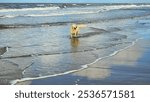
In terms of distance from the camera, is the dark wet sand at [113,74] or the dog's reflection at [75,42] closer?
the dark wet sand at [113,74]

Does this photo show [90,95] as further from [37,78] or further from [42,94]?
[37,78]

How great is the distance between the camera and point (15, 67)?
11414 mm

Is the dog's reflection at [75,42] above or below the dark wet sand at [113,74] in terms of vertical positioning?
below

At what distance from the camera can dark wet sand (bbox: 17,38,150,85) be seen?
9.55 metres

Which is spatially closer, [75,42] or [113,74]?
[113,74]

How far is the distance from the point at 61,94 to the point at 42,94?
33 centimetres

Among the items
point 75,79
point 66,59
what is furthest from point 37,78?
point 66,59

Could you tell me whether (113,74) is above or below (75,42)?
above

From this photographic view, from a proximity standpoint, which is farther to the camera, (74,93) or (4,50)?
(4,50)

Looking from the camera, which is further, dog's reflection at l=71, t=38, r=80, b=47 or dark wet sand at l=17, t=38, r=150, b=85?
dog's reflection at l=71, t=38, r=80, b=47

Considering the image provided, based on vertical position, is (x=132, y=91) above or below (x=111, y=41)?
above

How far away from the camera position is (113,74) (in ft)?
34.0

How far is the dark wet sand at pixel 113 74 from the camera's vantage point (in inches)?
376

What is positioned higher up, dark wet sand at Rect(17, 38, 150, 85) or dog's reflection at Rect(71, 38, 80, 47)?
dark wet sand at Rect(17, 38, 150, 85)
